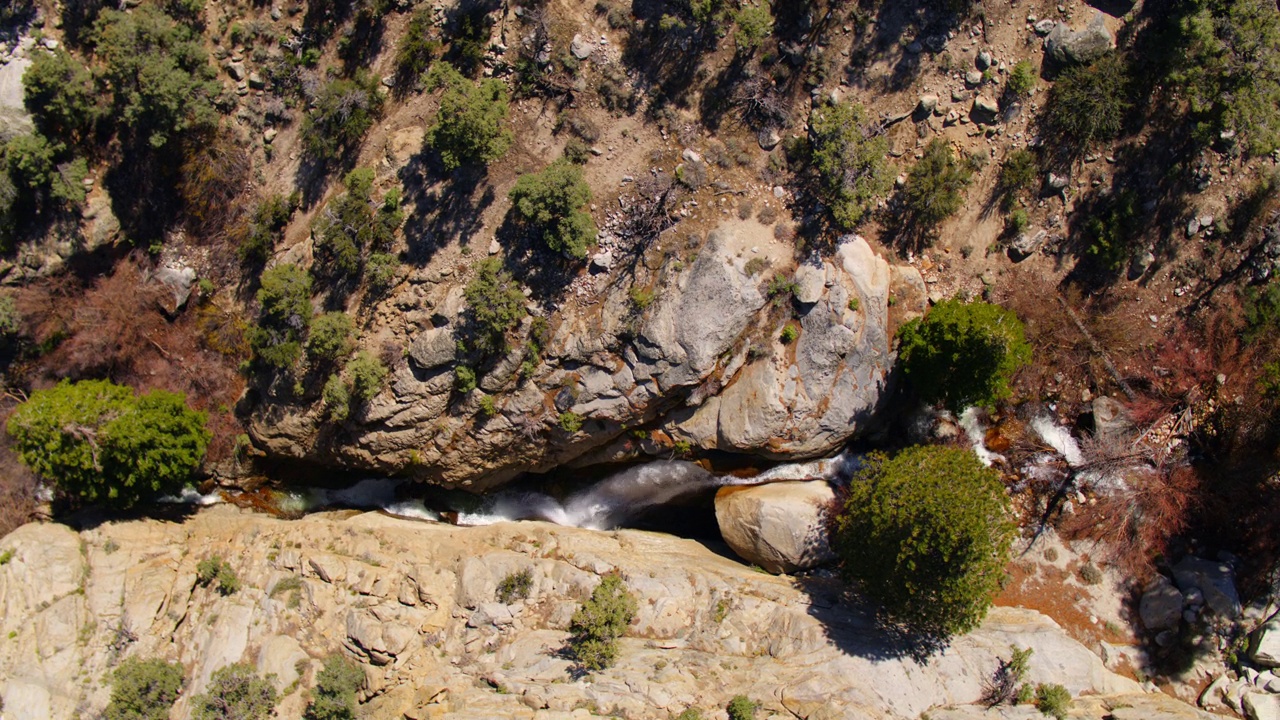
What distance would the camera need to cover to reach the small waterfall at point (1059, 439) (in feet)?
91.5

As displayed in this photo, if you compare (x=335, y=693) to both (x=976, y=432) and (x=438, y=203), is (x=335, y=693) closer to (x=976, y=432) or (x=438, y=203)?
(x=438, y=203)

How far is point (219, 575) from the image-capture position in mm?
25531

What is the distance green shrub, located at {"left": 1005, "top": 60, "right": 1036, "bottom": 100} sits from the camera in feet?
87.2

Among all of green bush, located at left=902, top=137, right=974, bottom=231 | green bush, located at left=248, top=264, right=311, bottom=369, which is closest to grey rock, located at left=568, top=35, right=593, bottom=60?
green bush, located at left=902, top=137, right=974, bottom=231

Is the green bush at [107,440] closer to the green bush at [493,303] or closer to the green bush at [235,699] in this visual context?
the green bush at [235,699]

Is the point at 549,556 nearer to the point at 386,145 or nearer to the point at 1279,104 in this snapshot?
the point at 386,145

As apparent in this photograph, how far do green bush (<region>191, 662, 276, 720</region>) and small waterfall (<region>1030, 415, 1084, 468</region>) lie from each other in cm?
2939

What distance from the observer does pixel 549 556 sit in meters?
26.0

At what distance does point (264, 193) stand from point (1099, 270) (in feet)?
109

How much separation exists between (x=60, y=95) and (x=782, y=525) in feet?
104

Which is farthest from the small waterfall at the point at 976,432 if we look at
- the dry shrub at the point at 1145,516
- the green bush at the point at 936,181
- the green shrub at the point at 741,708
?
the green shrub at the point at 741,708

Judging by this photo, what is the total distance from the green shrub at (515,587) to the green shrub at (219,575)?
9.55m

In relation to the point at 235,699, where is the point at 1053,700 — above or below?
above

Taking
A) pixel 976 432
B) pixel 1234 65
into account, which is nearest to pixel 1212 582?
pixel 976 432
